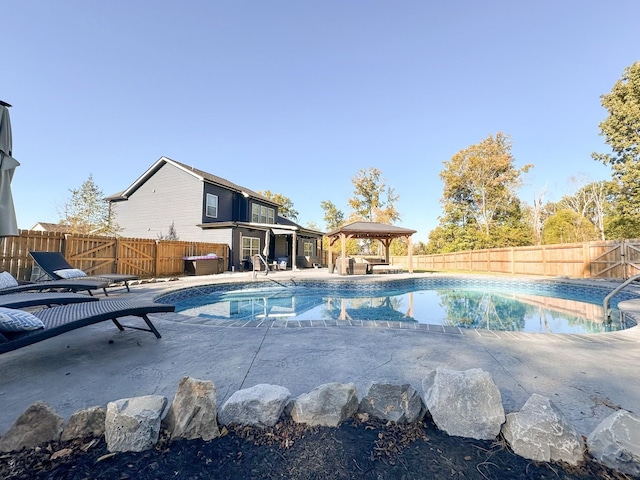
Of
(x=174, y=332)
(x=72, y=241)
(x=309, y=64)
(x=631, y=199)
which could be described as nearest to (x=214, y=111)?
(x=309, y=64)

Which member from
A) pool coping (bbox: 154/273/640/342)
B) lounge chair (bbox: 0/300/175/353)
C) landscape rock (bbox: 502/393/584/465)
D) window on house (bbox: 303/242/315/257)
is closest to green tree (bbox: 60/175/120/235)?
window on house (bbox: 303/242/315/257)

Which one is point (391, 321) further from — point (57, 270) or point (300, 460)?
point (57, 270)

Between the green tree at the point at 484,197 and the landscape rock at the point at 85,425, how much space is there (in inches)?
1048

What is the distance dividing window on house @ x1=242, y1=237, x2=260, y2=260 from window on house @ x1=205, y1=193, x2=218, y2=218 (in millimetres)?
2595

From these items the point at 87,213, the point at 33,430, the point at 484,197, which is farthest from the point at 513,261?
the point at 87,213

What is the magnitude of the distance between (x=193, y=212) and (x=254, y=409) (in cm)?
1734

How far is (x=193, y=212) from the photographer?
17.2 metres

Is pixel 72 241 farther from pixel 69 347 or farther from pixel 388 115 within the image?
pixel 388 115

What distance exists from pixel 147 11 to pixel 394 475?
1398 centimetres

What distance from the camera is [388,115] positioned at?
17375 millimetres

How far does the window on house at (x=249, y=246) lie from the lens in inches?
688

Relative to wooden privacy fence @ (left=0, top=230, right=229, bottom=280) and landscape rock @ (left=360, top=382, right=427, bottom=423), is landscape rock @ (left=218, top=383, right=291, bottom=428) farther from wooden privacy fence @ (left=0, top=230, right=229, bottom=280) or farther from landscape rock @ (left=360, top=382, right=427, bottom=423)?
wooden privacy fence @ (left=0, top=230, right=229, bottom=280)

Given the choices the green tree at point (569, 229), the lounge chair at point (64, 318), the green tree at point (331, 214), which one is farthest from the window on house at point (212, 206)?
the green tree at point (569, 229)

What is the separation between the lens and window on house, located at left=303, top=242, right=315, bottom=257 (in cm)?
2331
